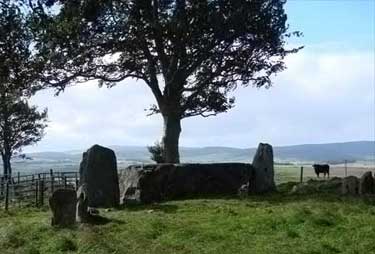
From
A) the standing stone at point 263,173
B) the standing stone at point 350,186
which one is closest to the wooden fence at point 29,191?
the standing stone at point 263,173

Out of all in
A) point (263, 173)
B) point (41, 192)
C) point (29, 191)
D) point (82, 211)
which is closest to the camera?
point (82, 211)

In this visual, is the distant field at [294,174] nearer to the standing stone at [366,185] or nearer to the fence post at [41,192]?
the standing stone at [366,185]

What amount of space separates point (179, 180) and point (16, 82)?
374 inches

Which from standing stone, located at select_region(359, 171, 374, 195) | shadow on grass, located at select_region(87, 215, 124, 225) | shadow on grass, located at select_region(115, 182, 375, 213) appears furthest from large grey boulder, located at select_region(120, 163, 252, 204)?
shadow on grass, located at select_region(87, 215, 124, 225)

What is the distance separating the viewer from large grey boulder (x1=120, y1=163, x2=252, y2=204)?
75.4 ft

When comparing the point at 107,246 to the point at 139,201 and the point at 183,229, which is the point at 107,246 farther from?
the point at 139,201

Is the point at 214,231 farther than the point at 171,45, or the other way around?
the point at 171,45

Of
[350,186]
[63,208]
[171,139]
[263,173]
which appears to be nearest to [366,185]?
[350,186]

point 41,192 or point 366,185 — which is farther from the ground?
point 366,185

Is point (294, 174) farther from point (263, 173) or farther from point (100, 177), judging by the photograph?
point (100, 177)

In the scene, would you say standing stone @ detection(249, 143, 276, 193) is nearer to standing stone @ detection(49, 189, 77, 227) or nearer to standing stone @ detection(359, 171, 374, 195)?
standing stone @ detection(359, 171, 374, 195)

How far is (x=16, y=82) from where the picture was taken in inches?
1135

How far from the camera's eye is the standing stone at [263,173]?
81.2ft

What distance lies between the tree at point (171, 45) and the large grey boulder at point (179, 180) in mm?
5873
